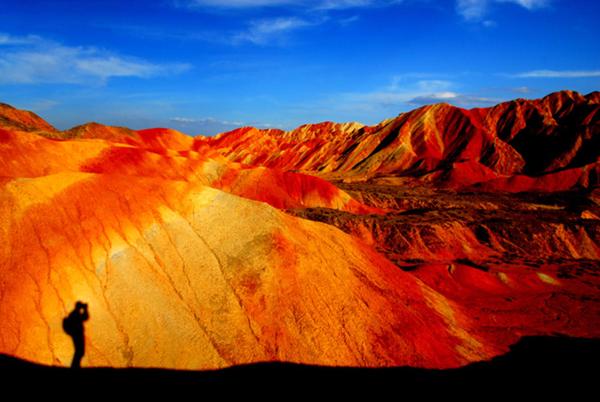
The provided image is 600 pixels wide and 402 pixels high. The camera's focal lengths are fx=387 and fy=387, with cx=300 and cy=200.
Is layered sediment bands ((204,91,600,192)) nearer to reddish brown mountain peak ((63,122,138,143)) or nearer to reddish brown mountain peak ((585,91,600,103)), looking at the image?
reddish brown mountain peak ((585,91,600,103))

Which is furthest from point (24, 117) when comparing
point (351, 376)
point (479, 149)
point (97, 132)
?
point (479, 149)

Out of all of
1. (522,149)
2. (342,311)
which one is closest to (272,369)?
(342,311)

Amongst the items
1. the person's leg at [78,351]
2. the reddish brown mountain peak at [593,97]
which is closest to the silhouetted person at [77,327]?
the person's leg at [78,351]

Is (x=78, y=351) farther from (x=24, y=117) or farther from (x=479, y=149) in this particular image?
(x=479, y=149)

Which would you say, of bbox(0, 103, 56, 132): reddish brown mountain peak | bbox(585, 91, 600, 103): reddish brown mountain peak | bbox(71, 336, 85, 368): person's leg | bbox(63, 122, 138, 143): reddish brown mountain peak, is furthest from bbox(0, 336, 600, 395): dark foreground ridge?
bbox(585, 91, 600, 103): reddish brown mountain peak

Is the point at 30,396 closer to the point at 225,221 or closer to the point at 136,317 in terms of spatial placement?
the point at 136,317

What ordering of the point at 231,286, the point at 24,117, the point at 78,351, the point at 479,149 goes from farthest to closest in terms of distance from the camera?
the point at 479,149
the point at 24,117
the point at 231,286
the point at 78,351
